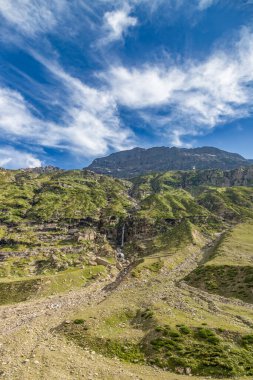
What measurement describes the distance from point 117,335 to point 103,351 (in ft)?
14.7

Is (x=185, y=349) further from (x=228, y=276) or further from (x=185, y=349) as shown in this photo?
(x=228, y=276)

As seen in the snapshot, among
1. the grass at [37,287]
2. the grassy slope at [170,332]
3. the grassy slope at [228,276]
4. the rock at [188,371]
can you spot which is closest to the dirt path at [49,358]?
the rock at [188,371]

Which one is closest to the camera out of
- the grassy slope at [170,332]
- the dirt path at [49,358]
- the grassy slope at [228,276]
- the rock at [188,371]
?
the dirt path at [49,358]

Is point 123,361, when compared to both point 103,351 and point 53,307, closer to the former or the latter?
point 103,351

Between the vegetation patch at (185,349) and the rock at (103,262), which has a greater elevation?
the vegetation patch at (185,349)

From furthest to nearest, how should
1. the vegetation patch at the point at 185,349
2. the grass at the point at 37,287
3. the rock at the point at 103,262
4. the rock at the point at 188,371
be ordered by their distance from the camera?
1. the rock at the point at 103,262
2. the grass at the point at 37,287
3. the vegetation patch at the point at 185,349
4. the rock at the point at 188,371

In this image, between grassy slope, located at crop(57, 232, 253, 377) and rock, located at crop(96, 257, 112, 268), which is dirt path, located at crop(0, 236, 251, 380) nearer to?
grassy slope, located at crop(57, 232, 253, 377)

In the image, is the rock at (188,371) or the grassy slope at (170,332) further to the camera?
the grassy slope at (170,332)

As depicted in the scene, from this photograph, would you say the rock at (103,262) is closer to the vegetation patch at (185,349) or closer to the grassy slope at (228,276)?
the grassy slope at (228,276)

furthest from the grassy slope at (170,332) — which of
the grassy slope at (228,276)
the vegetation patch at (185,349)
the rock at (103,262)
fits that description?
the rock at (103,262)

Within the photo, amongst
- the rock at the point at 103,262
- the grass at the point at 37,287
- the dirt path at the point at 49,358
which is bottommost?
the grass at the point at 37,287

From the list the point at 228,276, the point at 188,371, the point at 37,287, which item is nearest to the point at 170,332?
the point at 188,371

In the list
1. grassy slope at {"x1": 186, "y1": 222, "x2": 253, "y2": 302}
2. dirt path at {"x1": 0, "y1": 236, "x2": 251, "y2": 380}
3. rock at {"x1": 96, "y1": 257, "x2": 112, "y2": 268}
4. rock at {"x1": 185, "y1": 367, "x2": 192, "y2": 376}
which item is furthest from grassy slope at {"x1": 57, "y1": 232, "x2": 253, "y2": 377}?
rock at {"x1": 96, "y1": 257, "x2": 112, "y2": 268}

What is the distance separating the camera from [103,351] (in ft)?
139
